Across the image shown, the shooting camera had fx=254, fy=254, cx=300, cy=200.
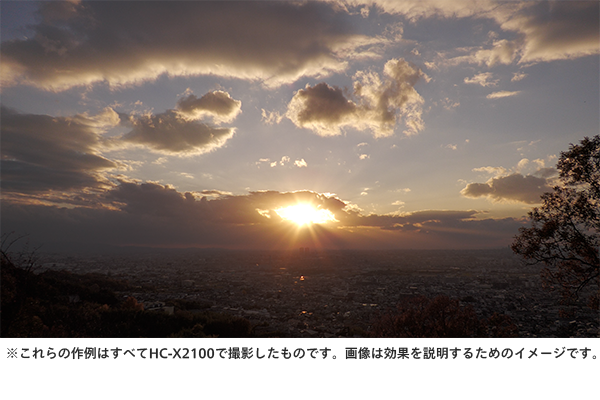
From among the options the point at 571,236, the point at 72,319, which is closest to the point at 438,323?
the point at 571,236

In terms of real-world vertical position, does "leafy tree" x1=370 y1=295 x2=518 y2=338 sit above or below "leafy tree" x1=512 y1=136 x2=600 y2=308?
below

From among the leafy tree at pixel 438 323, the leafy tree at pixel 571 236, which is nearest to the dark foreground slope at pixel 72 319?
the leafy tree at pixel 438 323

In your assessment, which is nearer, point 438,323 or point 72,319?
point 438,323

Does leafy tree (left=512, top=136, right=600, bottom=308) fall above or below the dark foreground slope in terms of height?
above

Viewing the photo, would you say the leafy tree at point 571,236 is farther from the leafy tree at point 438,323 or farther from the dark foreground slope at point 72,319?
the dark foreground slope at point 72,319

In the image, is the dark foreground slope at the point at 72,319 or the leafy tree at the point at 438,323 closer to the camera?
the dark foreground slope at the point at 72,319

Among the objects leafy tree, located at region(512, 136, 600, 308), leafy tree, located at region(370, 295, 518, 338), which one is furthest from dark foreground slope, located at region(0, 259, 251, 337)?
leafy tree, located at region(512, 136, 600, 308)

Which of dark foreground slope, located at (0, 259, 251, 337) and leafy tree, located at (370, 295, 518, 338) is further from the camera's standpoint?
leafy tree, located at (370, 295, 518, 338)

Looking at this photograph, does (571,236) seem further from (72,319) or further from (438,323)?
(72,319)

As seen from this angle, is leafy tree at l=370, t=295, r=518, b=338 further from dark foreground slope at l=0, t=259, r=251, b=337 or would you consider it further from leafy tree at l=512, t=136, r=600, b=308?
dark foreground slope at l=0, t=259, r=251, b=337
